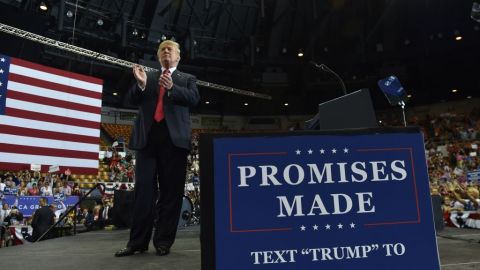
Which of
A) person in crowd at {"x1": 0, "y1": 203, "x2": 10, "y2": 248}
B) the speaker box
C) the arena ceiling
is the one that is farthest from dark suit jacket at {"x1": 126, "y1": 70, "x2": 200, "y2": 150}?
the arena ceiling

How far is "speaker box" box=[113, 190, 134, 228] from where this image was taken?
6.70m

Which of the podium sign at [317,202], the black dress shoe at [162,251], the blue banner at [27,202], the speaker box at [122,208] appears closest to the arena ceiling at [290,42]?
the blue banner at [27,202]

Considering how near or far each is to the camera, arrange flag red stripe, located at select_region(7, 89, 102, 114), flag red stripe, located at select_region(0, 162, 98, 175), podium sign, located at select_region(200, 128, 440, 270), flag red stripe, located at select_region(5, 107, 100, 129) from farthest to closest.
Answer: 1. flag red stripe, located at select_region(7, 89, 102, 114)
2. flag red stripe, located at select_region(5, 107, 100, 129)
3. flag red stripe, located at select_region(0, 162, 98, 175)
4. podium sign, located at select_region(200, 128, 440, 270)

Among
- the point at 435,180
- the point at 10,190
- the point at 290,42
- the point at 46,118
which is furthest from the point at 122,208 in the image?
the point at 290,42

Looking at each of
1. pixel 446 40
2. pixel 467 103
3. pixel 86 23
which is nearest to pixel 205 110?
pixel 86 23

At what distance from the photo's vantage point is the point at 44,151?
26.1 feet

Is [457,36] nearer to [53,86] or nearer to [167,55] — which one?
[53,86]

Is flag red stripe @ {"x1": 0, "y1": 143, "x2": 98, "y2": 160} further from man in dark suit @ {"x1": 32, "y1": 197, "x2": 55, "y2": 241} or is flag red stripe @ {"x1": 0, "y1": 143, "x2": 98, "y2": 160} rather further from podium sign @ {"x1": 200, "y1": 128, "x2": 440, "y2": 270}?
podium sign @ {"x1": 200, "y1": 128, "x2": 440, "y2": 270}

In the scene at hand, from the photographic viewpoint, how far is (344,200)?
1062mm

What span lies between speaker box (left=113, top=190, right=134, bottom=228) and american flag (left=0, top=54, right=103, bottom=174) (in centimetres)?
233

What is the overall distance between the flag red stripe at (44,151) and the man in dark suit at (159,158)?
6628 millimetres

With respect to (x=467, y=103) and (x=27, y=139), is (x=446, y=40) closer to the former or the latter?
(x=467, y=103)

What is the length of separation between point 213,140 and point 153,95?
1.25m

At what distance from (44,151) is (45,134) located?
40 cm
